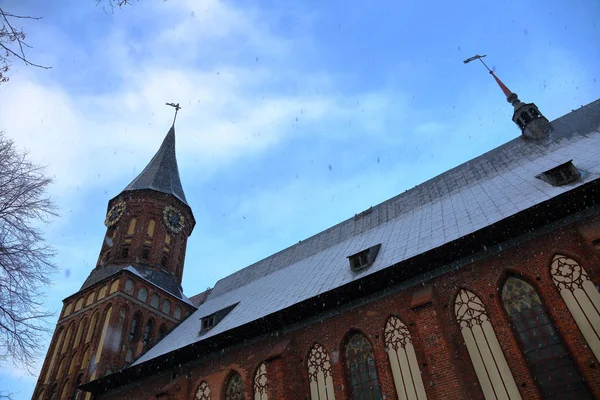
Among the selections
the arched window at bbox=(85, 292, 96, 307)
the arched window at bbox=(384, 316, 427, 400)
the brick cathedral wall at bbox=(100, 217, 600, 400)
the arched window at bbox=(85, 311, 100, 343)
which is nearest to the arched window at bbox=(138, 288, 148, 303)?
the arched window at bbox=(85, 311, 100, 343)

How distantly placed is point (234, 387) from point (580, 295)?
11331 mm

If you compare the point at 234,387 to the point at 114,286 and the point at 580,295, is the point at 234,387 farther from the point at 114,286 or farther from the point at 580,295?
the point at 580,295

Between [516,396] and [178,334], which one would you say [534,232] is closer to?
[516,396]

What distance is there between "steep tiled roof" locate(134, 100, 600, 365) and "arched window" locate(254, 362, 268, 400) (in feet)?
6.25

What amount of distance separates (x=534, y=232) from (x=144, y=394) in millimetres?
16001

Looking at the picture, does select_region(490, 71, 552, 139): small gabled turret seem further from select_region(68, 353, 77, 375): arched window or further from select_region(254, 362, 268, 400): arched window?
select_region(68, 353, 77, 375): arched window

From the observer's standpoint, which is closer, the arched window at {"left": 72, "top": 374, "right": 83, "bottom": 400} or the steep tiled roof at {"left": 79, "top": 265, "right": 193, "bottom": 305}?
the arched window at {"left": 72, "top": 374, "right": 83, "bottom": 400}

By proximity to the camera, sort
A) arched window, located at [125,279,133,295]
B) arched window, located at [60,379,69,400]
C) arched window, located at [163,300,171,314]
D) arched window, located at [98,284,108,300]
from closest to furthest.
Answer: arched window, located at [60,379,69,400] < arched window, located at [125,279,133,295] < arched window, located at [98,284,108,300] < arched window, located at [163,300,171,314]

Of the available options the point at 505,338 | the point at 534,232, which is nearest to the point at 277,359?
the point at 505,338

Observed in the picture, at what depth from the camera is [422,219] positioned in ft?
55.9

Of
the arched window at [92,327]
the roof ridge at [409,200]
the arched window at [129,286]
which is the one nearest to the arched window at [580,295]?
the roof ridge at [409,200]

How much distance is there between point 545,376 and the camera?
9906mm

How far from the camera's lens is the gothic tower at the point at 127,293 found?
20.2 metres

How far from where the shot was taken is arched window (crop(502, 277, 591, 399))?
9.62 metres
